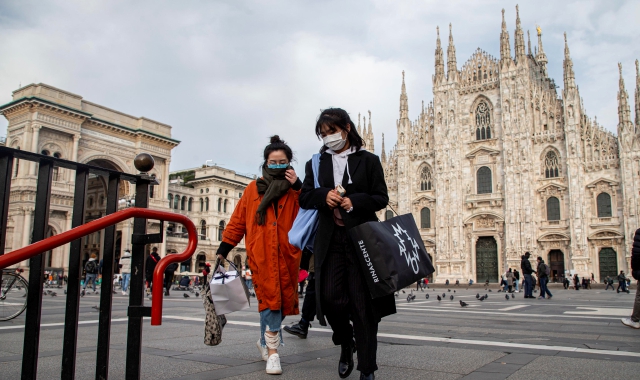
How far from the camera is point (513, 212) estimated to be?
109 feet

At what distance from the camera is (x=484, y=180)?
3562cm

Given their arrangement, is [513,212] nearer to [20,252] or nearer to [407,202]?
[407,202]

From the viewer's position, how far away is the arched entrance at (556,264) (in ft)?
104

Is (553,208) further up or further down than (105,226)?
further up

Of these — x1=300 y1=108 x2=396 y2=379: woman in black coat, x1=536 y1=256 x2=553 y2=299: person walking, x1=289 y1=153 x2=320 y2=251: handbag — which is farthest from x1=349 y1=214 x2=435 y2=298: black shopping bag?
x1=536 y1=256 x2=553 y2=299: person walking

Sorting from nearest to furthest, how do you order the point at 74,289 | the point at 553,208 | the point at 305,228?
the point at 74,289 < the point at 305,228 < the point at 553,208

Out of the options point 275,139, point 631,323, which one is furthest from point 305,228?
point 631,323

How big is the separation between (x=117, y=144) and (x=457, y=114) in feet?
85.4

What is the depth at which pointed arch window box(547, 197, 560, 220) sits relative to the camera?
32.3 meters

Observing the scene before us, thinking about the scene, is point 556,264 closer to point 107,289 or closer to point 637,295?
point 637,295

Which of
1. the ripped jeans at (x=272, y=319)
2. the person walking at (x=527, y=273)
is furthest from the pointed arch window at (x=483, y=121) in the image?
the ripped jeans at (x=272, y=319)

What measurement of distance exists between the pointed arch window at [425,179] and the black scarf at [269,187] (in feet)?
116

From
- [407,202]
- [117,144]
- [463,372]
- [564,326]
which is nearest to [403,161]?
[407,202]

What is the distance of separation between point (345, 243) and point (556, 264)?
33.2 metres
